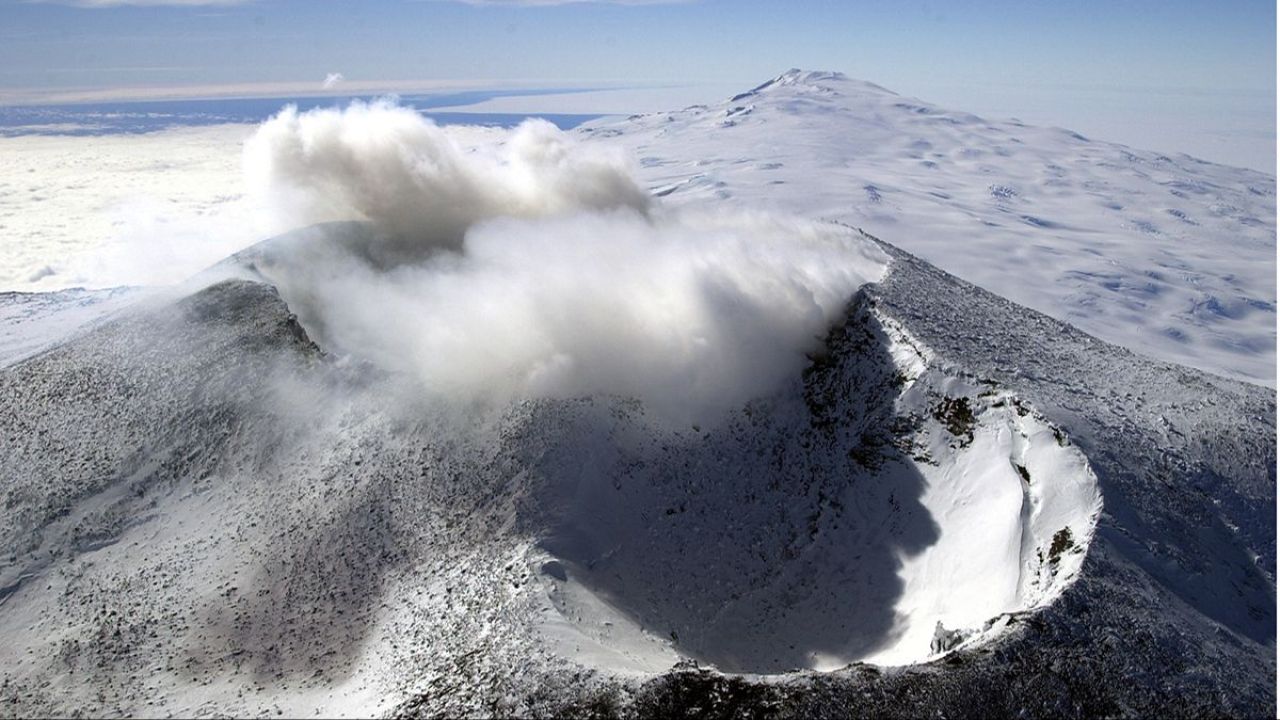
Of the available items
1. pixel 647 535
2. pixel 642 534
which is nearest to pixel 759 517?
pixel 647 535

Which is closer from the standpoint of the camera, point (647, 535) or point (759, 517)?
point (647, 535)

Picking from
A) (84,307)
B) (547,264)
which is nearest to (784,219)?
(547,264)

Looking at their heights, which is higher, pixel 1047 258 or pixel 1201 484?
pixel 1201 484

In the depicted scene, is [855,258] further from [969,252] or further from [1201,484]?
[969,252]

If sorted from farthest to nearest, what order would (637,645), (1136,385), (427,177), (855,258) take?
1. (427,177)
2. (855,258)
3. (1136,385)
4. (637,645)

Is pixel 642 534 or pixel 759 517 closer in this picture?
pixel 642 534

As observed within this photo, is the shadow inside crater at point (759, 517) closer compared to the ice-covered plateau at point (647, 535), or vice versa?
the ice-covered plateau at point (647, 535)

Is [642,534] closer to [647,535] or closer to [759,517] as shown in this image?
[647,535]

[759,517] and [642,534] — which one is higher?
[642,534]
